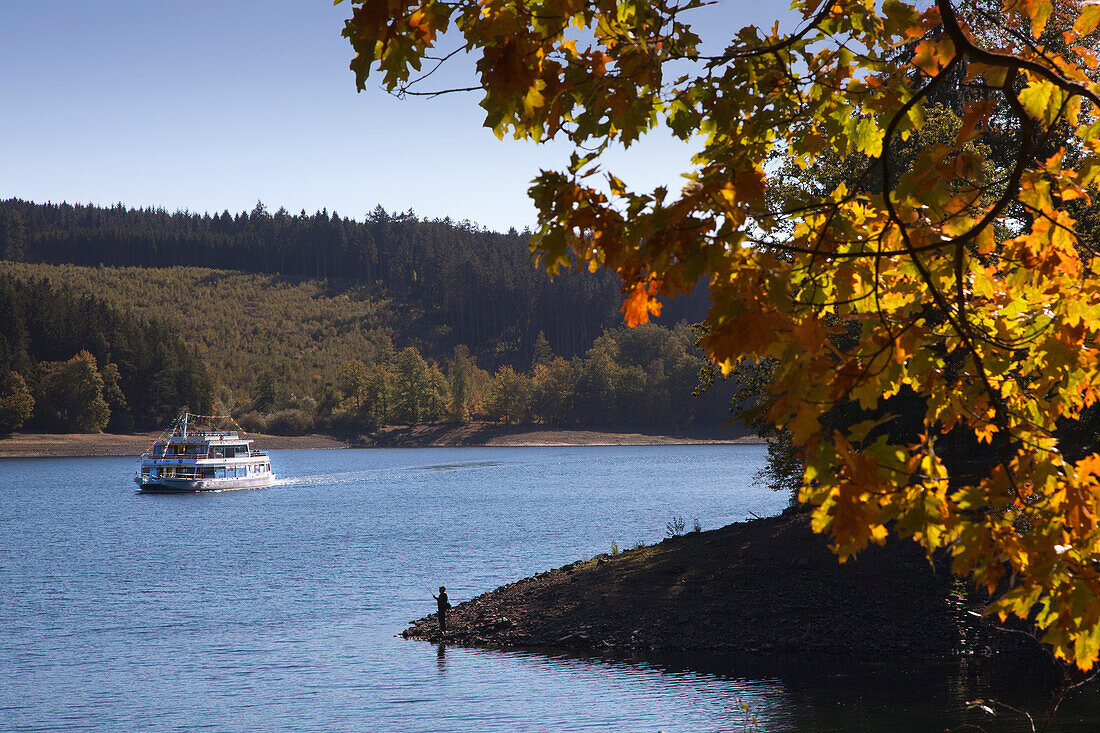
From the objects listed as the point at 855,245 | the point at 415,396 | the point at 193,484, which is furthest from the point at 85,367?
the point at 855,245

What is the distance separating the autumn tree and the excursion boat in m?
78.5

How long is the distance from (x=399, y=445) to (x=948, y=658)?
126m

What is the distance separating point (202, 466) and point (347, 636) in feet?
184

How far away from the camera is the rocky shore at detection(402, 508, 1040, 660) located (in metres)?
21.3

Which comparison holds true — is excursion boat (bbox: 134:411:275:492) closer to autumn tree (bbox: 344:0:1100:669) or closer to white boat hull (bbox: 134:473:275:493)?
white boat hull (bbox: 134:473:275:493)

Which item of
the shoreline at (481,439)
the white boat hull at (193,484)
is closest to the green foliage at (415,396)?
the shoreline at (481,439)

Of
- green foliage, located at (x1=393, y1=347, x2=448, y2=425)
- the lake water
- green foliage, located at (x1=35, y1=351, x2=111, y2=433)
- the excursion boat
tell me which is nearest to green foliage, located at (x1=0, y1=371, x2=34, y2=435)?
green foliage, located at (x1=35, y1=351, x2=111, y2=433)

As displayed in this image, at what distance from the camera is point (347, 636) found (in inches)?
1061

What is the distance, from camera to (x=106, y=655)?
2577cm

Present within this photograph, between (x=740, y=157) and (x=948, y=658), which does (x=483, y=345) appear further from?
(x=740, y=157)

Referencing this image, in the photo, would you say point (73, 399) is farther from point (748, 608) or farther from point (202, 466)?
point (748, 608)

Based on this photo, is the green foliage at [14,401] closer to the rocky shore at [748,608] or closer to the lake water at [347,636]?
the lake water at [347,636]

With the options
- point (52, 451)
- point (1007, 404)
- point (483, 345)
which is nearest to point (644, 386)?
point (483, 345)

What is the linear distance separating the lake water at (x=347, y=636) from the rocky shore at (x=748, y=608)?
3.02 feet
